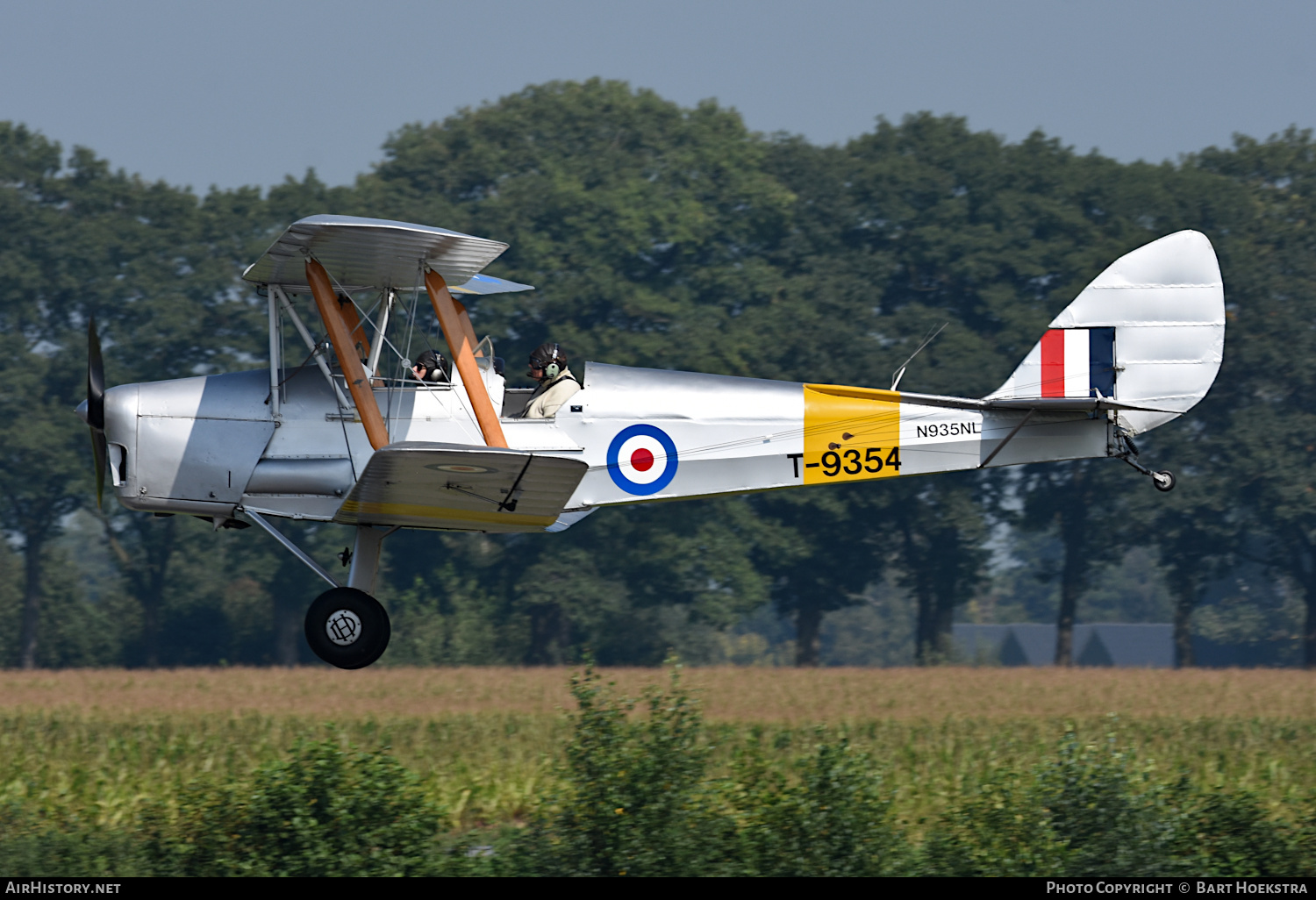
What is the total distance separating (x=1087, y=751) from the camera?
15.3 metres

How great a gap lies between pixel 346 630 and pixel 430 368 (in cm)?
210

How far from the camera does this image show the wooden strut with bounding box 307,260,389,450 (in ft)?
35.6

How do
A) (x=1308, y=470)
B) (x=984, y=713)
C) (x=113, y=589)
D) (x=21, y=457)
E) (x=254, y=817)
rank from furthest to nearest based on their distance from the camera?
(x=113, y=589) < (x=1308, y=470) < (x=21, y=457) < (x=984, y=713) < (x=254, y=817)

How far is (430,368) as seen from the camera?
1149 centimetres

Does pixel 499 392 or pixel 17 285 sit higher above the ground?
pixel 17 285

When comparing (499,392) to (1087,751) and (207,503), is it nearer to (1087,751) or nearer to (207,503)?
(207,503)

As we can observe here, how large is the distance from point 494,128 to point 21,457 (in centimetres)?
1944

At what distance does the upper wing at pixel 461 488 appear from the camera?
387 inches

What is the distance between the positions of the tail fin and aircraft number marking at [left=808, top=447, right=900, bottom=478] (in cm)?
100

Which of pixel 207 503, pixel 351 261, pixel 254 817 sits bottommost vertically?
pixel 254 817

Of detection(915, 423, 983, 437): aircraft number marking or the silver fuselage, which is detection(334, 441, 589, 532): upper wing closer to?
the silver fuselage

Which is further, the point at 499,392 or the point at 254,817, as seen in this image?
the point at 254,817

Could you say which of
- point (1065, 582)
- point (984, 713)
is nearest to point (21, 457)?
point (984, 713)

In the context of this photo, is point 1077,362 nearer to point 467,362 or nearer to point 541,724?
point 467,362
